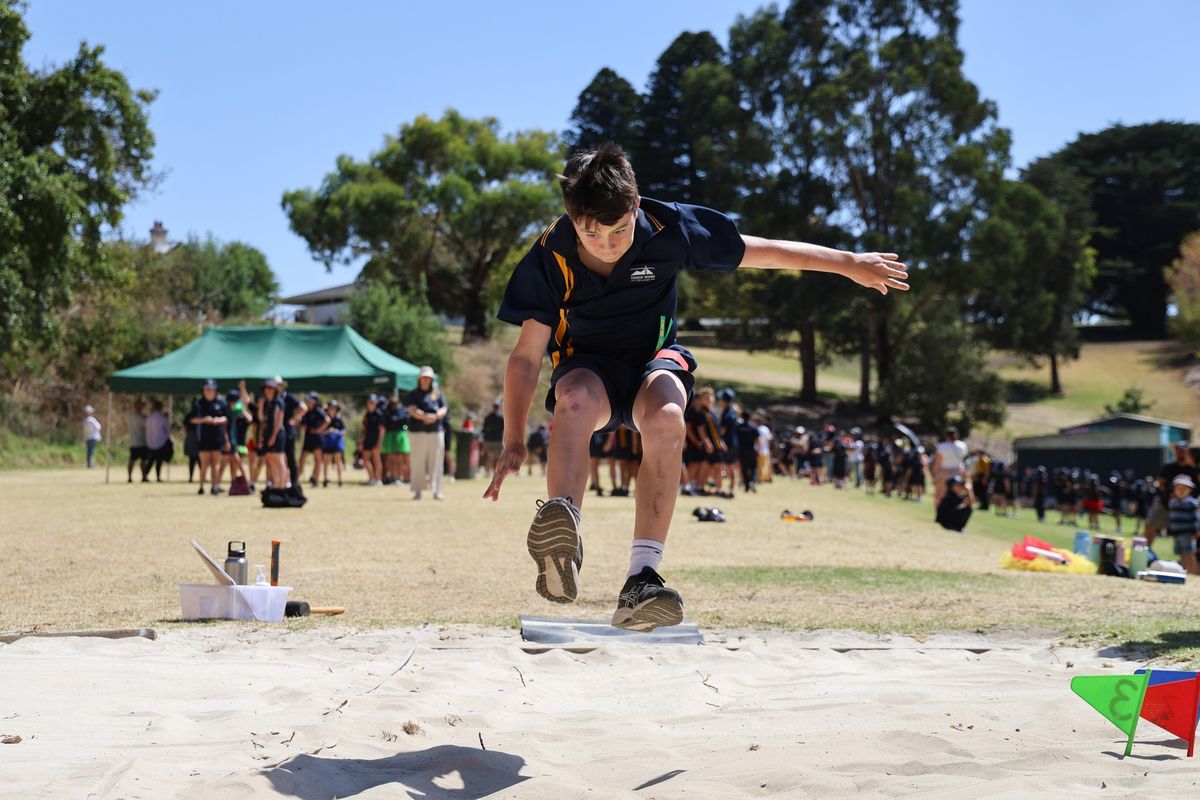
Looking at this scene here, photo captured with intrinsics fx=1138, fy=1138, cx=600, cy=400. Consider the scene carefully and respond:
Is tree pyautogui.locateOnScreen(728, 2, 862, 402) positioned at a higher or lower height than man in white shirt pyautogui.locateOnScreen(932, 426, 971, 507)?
higher

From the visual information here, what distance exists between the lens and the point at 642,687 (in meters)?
5.32

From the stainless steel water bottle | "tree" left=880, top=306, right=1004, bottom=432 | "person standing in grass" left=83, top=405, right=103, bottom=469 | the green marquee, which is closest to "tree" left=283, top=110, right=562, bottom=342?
"tree" left=880, top=306, right=1004, bottom=432

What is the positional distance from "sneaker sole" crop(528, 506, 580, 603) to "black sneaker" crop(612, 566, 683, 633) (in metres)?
0.22

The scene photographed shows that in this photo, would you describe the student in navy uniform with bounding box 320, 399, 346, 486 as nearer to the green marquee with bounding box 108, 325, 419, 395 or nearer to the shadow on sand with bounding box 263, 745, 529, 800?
the green marquee with bounding box 108, 325, 419, 395

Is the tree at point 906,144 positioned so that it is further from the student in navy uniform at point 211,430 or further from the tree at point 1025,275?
the student in navy uniform at point 211,430

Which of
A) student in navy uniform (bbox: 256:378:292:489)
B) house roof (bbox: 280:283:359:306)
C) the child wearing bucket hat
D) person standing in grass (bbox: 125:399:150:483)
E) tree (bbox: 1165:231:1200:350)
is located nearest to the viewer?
the child wearing bucket hat

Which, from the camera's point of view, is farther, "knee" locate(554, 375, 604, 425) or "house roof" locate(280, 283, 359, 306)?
"house roof" locate(280, 283, 359, 306)

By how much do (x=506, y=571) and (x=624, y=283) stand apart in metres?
5.89

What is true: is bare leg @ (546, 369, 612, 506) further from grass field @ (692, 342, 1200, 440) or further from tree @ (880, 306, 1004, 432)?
grass field @ (692, 342, 1200, 440)

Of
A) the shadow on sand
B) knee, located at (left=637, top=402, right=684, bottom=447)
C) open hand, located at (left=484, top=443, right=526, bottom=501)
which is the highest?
knee, located at (left=637, top=402, right=684, bottom=447)

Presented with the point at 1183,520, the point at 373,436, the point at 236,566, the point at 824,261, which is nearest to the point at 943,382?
the point at 373,436

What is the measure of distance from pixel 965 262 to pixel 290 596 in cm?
4578

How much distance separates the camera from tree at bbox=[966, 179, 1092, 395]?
49.4 metres

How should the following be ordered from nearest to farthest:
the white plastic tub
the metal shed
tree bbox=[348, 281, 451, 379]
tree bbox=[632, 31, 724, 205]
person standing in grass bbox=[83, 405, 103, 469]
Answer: the white plastic tub → person standing in grass bbox=[83, 405, 103, 469] → the metal shed → tree bbox=[348, 281, 451, 379] → tree bbox=[632, 31, 724, 205]
